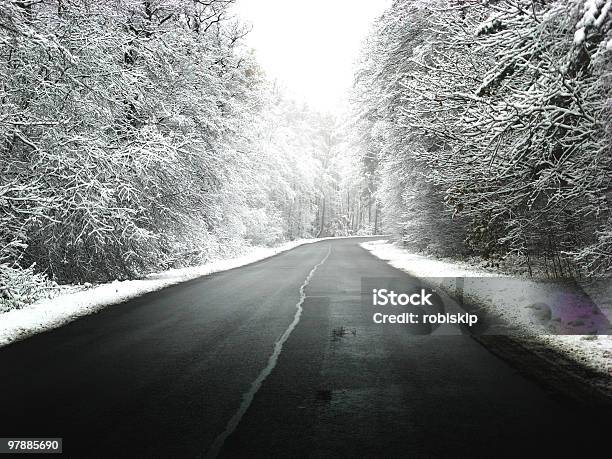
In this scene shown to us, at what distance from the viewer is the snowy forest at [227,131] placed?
8.93 meters

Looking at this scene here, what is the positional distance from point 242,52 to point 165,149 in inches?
622

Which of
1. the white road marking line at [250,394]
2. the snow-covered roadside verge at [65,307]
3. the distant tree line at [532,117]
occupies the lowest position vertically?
the snow-covered roadside verge at [65,307]

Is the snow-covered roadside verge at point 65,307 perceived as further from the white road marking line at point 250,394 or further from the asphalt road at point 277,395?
the white road marking line at point 250,394

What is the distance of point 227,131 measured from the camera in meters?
24.0

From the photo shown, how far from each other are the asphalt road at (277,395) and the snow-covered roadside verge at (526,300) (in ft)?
3.95

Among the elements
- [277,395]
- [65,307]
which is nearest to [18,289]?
[65,307]

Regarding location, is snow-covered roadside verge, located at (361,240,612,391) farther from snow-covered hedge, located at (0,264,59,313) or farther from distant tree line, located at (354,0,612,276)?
snow-covered hedge, located at (0,264,59,313)

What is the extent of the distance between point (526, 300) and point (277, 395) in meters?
8.15

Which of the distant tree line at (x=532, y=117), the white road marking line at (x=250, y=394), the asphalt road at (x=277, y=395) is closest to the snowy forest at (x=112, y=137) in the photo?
the asphalt road at (x=277, y=395)

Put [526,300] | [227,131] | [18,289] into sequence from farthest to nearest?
[227,131], [526,300], [18,289]

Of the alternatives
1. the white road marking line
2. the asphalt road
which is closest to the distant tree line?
the asphalt road

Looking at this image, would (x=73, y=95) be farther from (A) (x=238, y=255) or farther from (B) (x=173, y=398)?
(A) (x=238, y=255)

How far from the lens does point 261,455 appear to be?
13.2 ft

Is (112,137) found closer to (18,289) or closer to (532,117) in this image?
(18,289)
